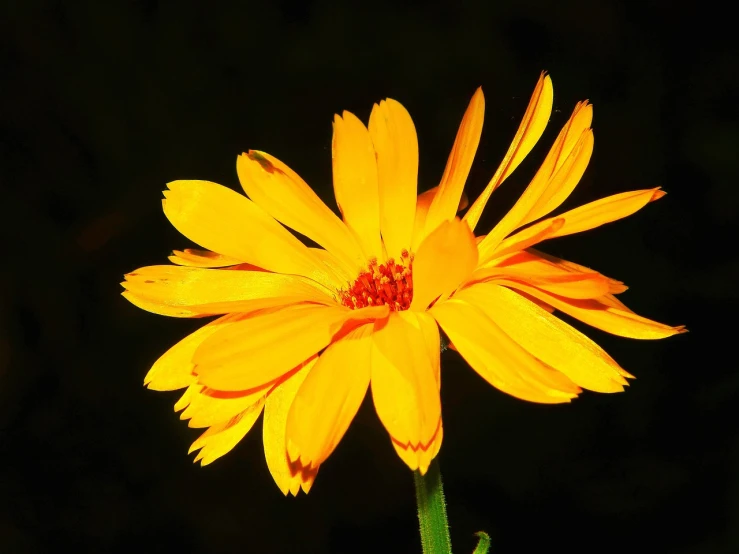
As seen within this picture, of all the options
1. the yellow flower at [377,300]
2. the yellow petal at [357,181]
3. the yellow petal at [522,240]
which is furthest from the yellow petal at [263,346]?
the yellow petal at [357,181]

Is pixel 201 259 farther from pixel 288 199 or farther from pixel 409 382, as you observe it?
pixel 409 382

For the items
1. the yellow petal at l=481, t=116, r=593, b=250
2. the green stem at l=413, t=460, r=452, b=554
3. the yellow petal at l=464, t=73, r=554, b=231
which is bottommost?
the green stem at l=413, t=460, r=452, b=554

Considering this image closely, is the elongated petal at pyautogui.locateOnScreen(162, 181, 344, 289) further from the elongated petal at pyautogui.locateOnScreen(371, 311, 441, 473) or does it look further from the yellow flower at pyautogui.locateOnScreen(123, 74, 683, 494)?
the elongated petal at pyautogui.locateOnScreen(371, 311, 441, 473)

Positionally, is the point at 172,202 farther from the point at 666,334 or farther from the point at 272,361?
the point at 666,334

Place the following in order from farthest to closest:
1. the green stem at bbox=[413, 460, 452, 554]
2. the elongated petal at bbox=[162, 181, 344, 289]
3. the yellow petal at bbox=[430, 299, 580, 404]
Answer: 1. the elongated petal at bbox=[162, 181, 344, 289]
2. the green stem at bbox=[413, 460, 452, 554]
3. the yellow petal at bbox=[430, 299, 580, 404]

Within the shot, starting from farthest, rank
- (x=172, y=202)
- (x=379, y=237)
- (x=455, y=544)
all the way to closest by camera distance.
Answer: (x=455, y=544), (x=379, y=237), (x=172, y=202)

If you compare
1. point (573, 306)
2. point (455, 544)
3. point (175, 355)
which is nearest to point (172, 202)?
point (175, 355)

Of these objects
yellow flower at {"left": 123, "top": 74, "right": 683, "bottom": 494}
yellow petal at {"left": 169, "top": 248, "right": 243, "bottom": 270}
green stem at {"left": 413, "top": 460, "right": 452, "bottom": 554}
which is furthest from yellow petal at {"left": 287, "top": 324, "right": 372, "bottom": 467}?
yellow petal at {"left": 169, "top": 248, "right": 243, "bottom": 270}
